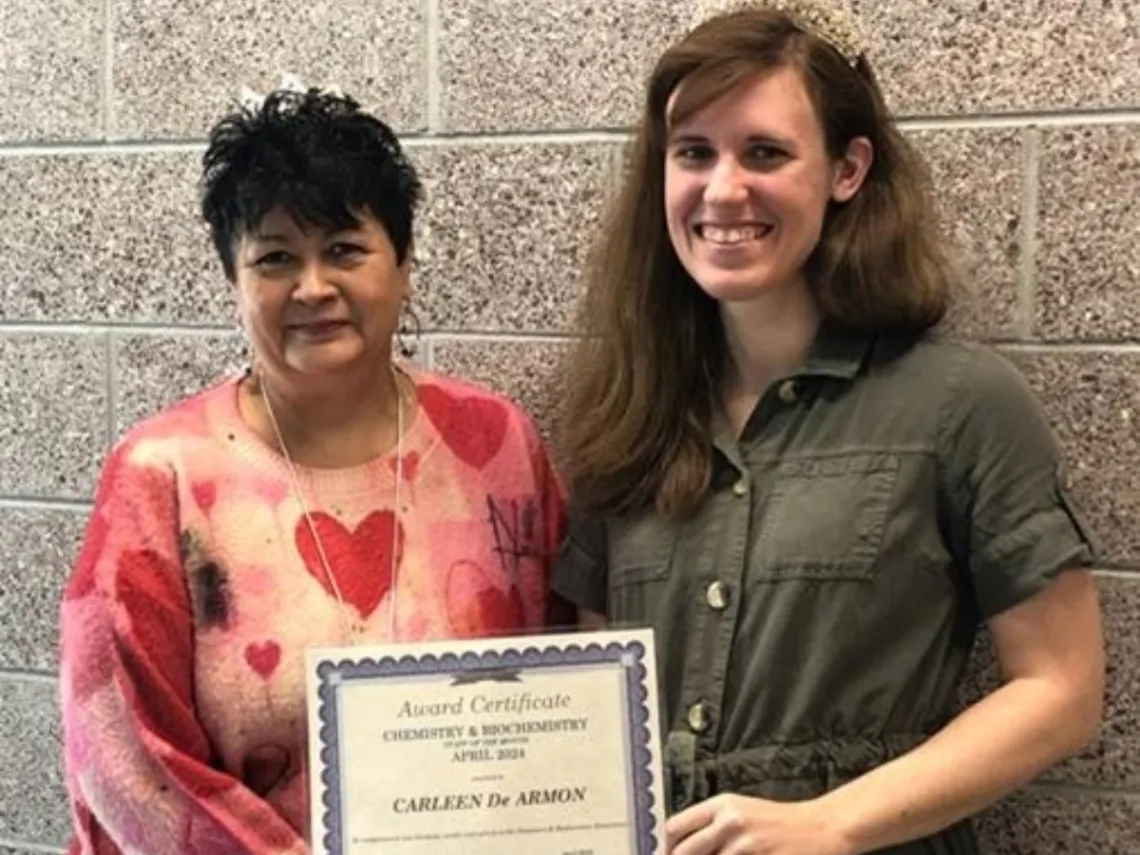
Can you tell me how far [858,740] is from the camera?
1.35m

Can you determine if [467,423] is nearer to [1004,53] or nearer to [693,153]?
[693,153]

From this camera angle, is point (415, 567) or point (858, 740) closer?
point (858, 740)

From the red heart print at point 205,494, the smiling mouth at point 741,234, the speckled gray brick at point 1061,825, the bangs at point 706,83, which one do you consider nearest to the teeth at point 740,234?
the smiling mouth at point 741,234

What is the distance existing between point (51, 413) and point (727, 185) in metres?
1.03

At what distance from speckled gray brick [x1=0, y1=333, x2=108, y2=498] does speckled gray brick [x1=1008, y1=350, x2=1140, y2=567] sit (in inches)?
44.6

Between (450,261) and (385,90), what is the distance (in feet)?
0.69

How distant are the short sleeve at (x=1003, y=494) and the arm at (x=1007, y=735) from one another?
0.03 m

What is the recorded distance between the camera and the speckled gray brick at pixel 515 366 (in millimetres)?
1774

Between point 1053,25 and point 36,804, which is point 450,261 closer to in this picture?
point 1053,25

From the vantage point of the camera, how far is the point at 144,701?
1.46 meters

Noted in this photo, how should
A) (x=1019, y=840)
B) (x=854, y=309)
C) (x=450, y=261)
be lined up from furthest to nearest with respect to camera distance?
1. (x=450, y=261)
2. (x=1019, y=840)
3. (x=854, y=309)

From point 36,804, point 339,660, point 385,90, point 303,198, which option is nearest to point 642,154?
point 303,198

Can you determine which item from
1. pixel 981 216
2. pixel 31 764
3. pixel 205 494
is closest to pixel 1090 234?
pixel 981 216

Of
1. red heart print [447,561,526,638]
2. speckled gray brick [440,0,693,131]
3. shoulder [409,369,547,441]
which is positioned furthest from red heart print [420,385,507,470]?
speckled gray brick [440,0,693,131]
